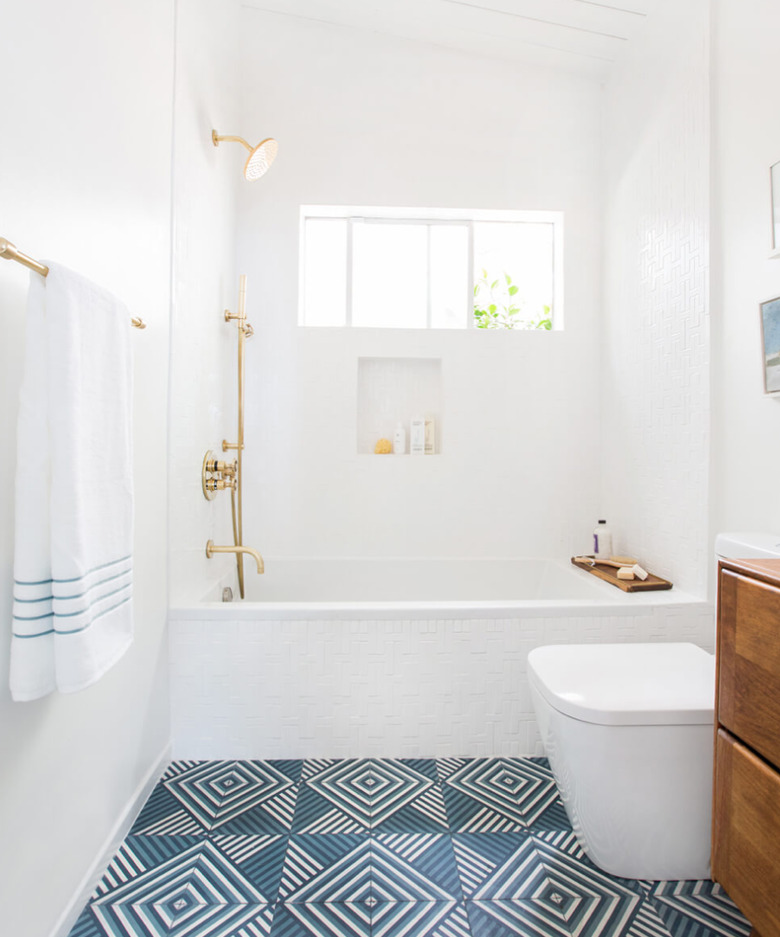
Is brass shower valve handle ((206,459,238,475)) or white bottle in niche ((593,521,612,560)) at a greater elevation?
brass shower valve handle ((206,459,238,475))

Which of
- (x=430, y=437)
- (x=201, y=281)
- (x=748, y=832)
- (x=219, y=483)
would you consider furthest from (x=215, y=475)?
(x=748, y=832)

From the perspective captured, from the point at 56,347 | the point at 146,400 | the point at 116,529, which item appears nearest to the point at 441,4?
the point at 146,400

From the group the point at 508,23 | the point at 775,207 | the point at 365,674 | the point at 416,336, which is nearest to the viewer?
the point at 775,207

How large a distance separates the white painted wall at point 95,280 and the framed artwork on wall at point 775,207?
5.79 ft

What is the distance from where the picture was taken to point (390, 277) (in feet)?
9.58

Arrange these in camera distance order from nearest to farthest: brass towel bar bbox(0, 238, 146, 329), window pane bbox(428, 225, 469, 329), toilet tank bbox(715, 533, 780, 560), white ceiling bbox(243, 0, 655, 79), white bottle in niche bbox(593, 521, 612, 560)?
brass towel bar bbox(0, 238, 146, 329), toilet tank bbox(715, 533, 780, 560), white ceiling bbox(243, 0, 655, 79), white bottle in niche bbox(593, 521, 612, 560), window pane bbox(428, 225, 469, 329)

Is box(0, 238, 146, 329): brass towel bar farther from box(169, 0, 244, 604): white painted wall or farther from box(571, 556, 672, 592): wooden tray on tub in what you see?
box(571, 556, 672, 592): wooden tray on tub

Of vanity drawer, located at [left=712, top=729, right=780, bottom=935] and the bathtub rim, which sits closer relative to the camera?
vanity drawer, located at [left=712, top=729, right=780, bottom=935]

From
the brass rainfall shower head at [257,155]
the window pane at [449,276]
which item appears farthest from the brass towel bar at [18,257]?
the window pane at [449,276]

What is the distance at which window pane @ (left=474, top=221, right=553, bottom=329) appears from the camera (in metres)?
2.92

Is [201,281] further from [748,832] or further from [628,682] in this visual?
[748,832]

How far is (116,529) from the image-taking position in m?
1.15

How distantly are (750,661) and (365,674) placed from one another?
1.14 metres

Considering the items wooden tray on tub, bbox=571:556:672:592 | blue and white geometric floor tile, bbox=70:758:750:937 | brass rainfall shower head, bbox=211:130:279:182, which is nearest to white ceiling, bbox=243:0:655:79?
brass rainfall shower head, bbox=211:130:279:182
